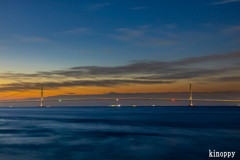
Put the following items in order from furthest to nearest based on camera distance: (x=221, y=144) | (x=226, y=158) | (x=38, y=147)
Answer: (x=221, y=144) → (x=38, y=147) → (x=226, y=158)

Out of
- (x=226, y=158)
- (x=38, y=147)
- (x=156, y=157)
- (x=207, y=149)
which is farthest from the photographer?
(x=38, y=147)

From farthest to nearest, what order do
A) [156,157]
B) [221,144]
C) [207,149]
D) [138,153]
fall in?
1. [221,144]
2. [207,149]
3. [138,153]
4. [156,157]

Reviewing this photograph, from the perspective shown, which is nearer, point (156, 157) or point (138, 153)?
point (156, 157)

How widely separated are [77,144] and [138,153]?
22.5 ft

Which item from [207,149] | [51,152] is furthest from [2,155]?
[207,149]

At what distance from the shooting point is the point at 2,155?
61.8ft

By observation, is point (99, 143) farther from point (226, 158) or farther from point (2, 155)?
point (226, 158)

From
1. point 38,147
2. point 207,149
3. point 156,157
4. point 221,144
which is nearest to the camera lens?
point 156,157

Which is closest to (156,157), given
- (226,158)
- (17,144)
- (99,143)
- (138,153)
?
(138,153)

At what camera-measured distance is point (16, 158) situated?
18000mm

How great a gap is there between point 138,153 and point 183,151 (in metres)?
3.54

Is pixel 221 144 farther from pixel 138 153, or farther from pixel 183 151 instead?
pixel 138 153

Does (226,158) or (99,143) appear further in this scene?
(99,143)

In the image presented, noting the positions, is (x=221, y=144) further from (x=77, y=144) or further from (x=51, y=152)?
(x=51, y=152)
